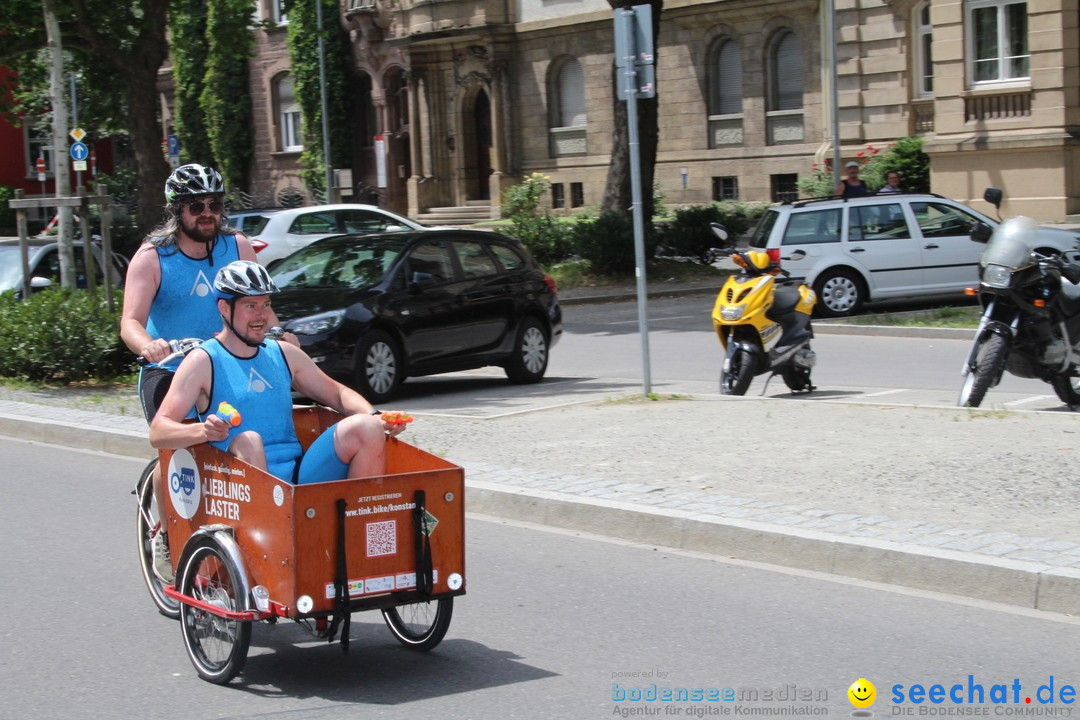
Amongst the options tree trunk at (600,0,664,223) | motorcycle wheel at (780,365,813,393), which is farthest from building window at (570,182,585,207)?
motorcycle wheel at (780,365,813,393)

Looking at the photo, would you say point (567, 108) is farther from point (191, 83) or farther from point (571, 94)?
point (191, 83)

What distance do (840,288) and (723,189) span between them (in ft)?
58.6

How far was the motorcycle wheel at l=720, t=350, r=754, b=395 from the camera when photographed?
1262 cm

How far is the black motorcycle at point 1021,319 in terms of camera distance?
11.1m

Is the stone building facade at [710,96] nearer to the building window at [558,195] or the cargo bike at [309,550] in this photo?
the building window at [558,195]

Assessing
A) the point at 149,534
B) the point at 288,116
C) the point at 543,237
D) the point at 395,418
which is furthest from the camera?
the point at 288,116

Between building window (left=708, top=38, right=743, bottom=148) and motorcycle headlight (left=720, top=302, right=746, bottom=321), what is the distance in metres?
25.1

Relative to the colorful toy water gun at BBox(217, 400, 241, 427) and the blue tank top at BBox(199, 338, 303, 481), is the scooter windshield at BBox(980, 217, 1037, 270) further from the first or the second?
the colorful toy water gun at BBox(217, 400, 241, 427)

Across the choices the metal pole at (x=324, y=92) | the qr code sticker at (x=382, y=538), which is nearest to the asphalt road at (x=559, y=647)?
the qr code sticker at (x=382, y=538)

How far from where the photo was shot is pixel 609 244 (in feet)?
87.2

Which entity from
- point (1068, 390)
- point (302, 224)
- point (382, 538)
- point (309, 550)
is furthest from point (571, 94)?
point (309, 550)

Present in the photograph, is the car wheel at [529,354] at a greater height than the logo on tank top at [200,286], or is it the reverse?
the logo on tank top at [200,286]

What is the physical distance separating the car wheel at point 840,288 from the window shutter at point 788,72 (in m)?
16.4

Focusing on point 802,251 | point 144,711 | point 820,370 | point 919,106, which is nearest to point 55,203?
point 820,370
